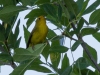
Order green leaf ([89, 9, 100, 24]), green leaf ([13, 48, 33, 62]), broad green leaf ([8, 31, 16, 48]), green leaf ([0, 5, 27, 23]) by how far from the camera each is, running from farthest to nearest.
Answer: broad green leaf ([8, 31, 16, 48])
green leaf ([89, 9, 100, 24])
green leaf ([0, 5, 27, 23])
green leaf ([13, 48, 33, 62])

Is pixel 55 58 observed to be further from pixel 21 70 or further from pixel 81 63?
pixel 21 70

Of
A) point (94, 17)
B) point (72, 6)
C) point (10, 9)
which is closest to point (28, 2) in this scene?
point (10, 9)

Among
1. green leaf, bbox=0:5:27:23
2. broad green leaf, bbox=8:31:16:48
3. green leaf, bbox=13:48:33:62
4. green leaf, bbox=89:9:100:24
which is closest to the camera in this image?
green leaf, bbox=13:48:33:62

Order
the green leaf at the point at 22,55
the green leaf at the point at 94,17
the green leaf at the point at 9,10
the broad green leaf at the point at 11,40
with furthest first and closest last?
1. the broad green leaf at the point at 11,40
2. the green leaf at the point at 94,17
3. the green leaf at the point at 9,10
4. the green leaf at the point at 22,55

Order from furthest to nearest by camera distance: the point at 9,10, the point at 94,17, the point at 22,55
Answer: the point at 94,17, the point at 9,10, the point at 22,55

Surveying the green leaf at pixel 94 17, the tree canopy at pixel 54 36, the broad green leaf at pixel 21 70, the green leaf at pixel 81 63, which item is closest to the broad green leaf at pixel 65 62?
the tree canopy at pixel 54 36

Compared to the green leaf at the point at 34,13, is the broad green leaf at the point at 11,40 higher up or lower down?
lower down

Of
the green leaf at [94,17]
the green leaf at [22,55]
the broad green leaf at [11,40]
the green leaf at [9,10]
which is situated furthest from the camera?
the broad green leaf at [11,40]

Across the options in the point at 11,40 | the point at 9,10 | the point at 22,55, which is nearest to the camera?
the point at 22,55

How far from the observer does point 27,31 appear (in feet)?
5.03

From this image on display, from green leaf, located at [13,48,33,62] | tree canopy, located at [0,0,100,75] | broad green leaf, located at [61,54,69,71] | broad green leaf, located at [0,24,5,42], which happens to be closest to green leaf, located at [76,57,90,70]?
tree canopy, located at [0,0,100,75]

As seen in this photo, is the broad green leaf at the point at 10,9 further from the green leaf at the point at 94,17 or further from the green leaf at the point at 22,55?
the green leaf at the point at 94,17

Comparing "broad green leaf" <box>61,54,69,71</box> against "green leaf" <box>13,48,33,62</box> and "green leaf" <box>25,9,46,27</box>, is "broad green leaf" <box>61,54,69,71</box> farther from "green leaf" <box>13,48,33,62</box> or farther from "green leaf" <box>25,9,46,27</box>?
"green leaf" <box>13,48,33,62</box>

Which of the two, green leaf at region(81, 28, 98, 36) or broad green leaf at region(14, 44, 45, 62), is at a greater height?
green leaf at region(81, 28, 98, 36)
